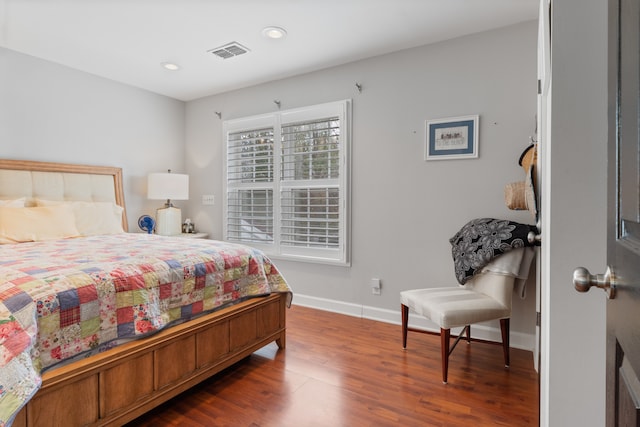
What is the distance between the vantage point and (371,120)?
10.6 ft

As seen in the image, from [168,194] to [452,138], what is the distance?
3.13 meters

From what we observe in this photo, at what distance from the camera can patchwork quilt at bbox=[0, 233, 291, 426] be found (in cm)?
126

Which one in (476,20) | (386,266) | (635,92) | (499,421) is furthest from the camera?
(386,266)

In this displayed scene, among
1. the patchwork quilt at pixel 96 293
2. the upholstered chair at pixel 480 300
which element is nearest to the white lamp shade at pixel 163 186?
the patchwork quilt at pixel 96 293

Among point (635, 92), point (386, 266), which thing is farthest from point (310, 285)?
point (635, 92)

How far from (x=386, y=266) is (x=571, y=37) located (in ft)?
7.72

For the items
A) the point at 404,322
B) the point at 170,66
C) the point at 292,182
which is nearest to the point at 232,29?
the point at 170,66

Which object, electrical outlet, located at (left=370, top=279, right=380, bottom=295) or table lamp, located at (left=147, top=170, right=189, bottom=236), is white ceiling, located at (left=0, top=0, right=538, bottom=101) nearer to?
table lamp, located at (left=147, top=170, right=189, bottom=236)

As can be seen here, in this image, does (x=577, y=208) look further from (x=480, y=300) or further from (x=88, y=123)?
A: (x=88, y=123)

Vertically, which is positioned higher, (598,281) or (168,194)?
(168,194)

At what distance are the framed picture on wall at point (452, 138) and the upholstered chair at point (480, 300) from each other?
938 mm

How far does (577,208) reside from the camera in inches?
44.0

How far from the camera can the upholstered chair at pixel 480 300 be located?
2119mm

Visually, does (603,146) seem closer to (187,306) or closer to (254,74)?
(187,306)
